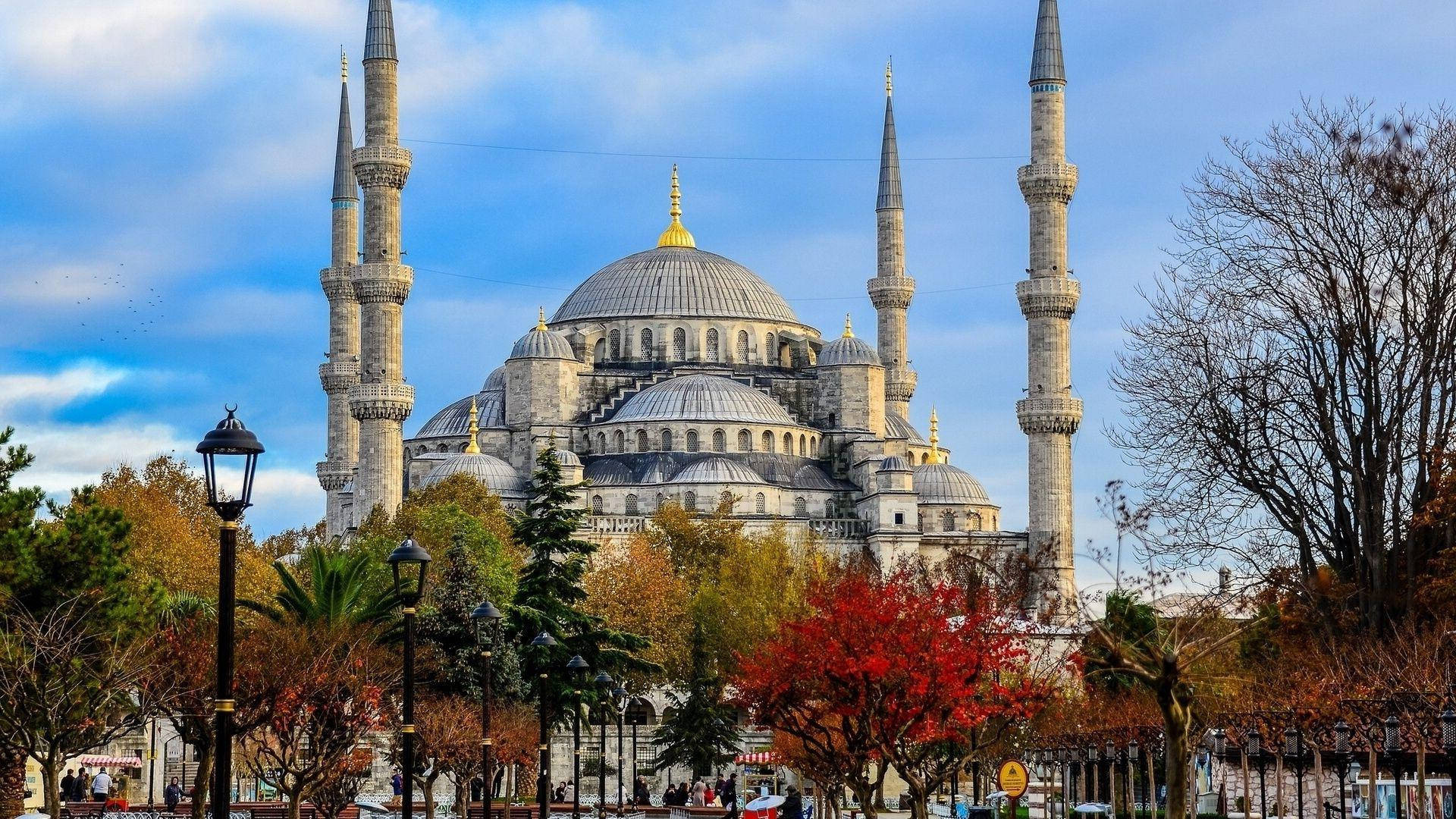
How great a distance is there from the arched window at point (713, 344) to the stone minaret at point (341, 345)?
48.1 ft

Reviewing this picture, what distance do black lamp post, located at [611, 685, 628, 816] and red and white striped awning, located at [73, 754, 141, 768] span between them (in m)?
8.35

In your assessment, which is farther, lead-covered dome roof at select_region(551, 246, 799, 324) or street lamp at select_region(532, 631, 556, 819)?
lead-covered dome roof at select_region(551, 246, 799, 324)

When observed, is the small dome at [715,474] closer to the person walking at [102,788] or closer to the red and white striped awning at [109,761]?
the red and white striped awning at [109,761]

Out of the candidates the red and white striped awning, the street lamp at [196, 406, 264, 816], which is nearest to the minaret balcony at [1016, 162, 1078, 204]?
the red and white striped awning

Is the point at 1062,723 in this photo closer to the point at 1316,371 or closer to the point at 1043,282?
the point at 1316,371

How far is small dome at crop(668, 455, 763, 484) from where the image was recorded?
72.2 meters

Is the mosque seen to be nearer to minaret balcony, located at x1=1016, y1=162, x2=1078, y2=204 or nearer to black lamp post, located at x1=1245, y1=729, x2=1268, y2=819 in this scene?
minaret balcony, located at x1=1016, y1=162, x2=1078, y2=204

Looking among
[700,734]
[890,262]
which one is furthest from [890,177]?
[700,734]

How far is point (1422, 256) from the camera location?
2428cm

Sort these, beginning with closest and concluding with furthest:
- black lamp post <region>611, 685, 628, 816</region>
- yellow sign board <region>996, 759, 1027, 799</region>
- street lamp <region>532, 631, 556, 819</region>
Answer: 1. yellow sign board <region>996, 759, 1027, 799</region>
2. street lamp <region>532, 631, 556, 819</region>
3. black lamp post <region>611, 685, 628, 816</region>

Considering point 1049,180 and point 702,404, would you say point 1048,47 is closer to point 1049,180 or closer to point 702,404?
point 1049,180

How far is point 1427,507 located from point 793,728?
7.60 m

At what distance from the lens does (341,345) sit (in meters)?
73.6

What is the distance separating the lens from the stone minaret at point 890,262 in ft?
262
